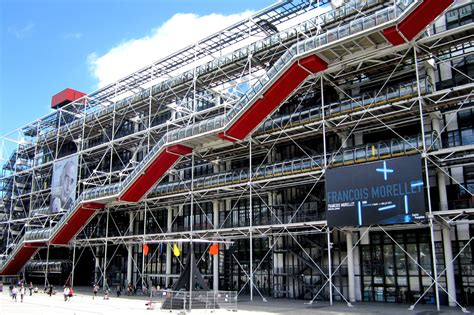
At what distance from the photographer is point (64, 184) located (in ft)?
126

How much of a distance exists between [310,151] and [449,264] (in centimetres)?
914

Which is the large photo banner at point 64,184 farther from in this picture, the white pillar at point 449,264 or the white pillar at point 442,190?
the white pillar at point 449,264

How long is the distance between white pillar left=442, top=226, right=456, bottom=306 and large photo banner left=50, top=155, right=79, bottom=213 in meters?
27.1

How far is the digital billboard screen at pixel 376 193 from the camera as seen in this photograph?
63.2 ft

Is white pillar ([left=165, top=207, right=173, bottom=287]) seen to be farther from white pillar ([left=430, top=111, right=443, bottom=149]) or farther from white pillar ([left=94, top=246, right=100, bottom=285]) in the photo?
white pillar ([left=430, top=111, right=443, bottom=149])

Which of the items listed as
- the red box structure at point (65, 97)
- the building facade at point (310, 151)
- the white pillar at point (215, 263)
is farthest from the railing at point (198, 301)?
the red box structure at point (65, 97)

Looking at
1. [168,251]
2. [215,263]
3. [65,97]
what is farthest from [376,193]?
[65,97]

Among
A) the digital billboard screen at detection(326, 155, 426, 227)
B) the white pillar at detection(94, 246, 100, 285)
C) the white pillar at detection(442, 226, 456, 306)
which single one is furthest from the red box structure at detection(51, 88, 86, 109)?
the white pillar at detection(442, 226, 456, 306)

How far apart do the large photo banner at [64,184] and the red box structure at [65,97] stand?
1154 centimetres

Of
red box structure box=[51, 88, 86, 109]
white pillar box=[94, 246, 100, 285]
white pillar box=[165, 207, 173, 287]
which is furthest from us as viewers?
red box structure box=[51, 88, 86, 109]

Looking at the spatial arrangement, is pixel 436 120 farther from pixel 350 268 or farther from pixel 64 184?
pixel 64 184

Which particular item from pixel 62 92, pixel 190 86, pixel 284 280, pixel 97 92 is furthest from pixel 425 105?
pixel 62 92

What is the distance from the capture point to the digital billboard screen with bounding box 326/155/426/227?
19266 mm

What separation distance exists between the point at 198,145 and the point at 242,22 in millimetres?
7786
